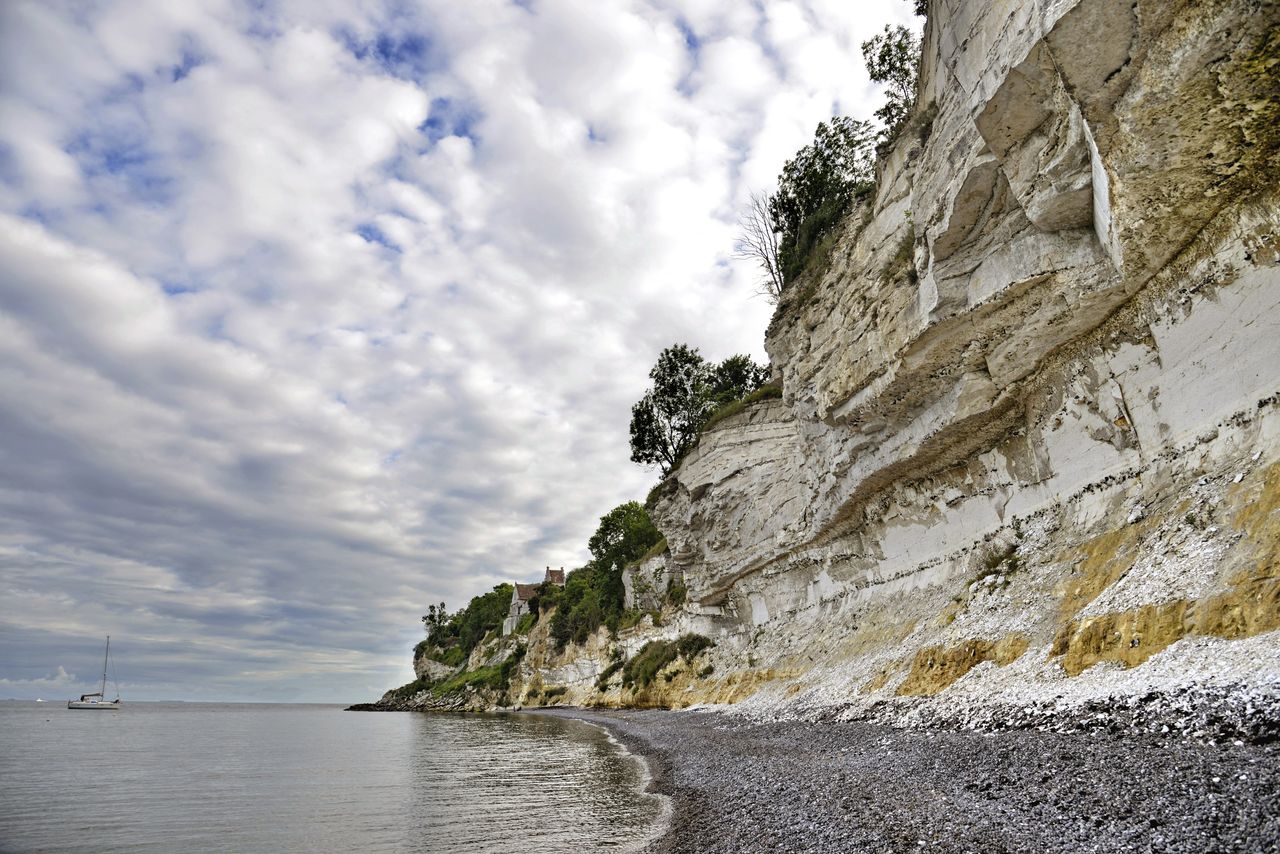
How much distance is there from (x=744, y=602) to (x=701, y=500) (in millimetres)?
5963

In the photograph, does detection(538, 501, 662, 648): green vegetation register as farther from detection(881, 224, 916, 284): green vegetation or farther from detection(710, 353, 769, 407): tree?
detection(881, 224, 916, 284): green vegetation

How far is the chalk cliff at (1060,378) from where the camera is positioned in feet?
29.2

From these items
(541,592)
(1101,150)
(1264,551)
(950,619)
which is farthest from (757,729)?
(541,592)

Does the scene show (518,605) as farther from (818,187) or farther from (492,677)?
(818,187)

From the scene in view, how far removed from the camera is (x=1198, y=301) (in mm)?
10969

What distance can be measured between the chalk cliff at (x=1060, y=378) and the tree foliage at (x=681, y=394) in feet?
83.2

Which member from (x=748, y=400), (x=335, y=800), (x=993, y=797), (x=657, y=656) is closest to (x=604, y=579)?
(x=657, y=656)

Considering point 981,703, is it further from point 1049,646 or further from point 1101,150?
point 1101,150

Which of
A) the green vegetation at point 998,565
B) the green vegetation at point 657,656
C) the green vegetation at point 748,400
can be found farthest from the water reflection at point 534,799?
the green vegetation at point 748,400

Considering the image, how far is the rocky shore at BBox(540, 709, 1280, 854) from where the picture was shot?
529 centimetres

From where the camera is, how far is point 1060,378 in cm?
1473

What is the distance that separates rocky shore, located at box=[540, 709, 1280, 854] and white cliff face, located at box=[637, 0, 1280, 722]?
1653 mm

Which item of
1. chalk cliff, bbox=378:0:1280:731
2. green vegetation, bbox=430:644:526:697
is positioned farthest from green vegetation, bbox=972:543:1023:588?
green vegetation, bbox=430:644:526:697

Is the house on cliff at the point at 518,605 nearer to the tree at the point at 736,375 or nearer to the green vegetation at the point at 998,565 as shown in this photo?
the tree at the point at 736,375
